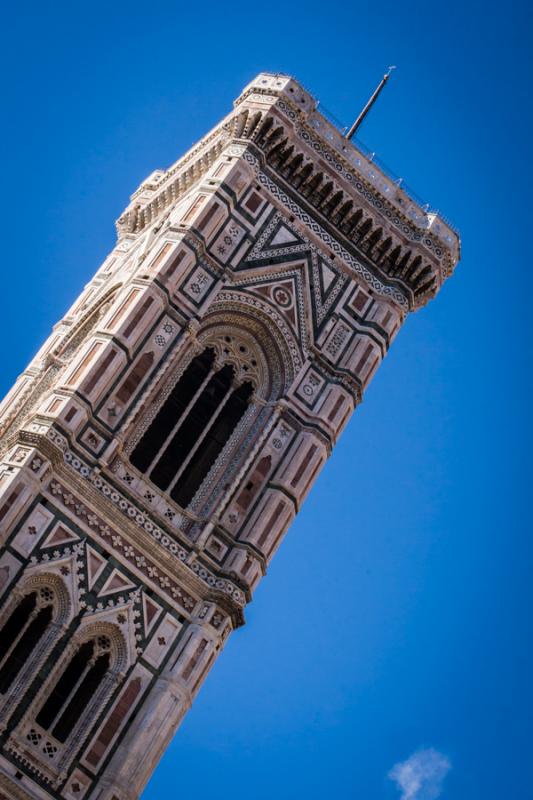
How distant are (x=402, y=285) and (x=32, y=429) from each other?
29.2 feet

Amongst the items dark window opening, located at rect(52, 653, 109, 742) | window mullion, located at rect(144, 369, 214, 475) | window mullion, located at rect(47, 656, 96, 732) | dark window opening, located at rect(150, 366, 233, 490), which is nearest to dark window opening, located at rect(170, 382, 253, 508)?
dark window opening, located at rect(150, 366, 233, 490)

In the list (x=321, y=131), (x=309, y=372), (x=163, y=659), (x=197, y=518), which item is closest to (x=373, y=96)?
(x=321, y=131)

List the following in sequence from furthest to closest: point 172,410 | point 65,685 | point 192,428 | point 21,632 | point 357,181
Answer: point 357,181 → point 192,428 → point 172,410 → point 65,685 → point 21,632

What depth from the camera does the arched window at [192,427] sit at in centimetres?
2852

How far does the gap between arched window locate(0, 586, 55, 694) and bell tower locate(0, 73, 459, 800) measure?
0.11ft

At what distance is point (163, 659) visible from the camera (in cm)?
2675

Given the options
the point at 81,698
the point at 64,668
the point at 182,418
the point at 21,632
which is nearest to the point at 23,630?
the point at 21,632

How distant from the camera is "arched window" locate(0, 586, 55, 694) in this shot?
25391mm

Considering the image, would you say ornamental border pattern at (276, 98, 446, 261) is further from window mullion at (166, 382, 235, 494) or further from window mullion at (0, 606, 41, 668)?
window mullion at (0, 606, 41, 668)

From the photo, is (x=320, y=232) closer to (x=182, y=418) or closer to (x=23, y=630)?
(x=182, y=418)

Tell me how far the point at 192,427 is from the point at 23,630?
16.9 feet

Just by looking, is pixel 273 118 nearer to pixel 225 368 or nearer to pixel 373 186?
pixel 373 186

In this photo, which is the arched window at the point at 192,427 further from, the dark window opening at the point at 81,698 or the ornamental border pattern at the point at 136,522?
the dark window opening at the point at 81,698

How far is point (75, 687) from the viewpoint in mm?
25781
